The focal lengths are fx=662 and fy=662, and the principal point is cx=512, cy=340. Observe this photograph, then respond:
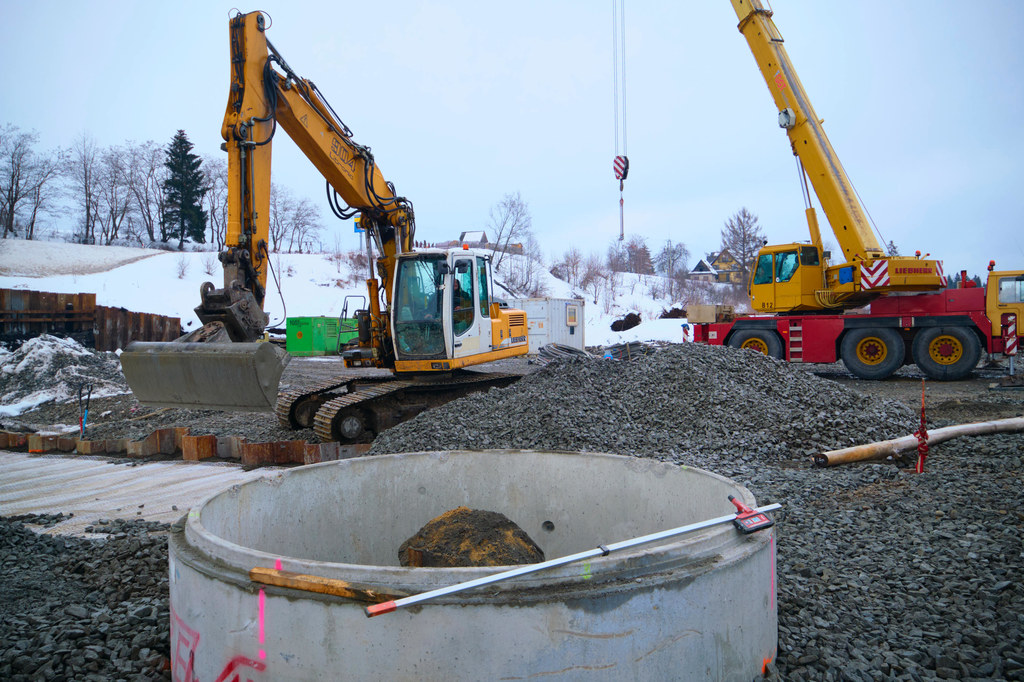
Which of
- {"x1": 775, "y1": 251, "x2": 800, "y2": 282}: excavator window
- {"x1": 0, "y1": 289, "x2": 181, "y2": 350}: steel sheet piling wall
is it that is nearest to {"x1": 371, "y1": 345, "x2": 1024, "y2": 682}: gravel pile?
{"x1": 775, "y1": 251, "x2": 800, "y2": 282}: excavator window

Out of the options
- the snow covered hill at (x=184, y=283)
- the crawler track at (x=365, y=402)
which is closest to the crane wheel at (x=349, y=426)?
the crawler track at (x=365, y=402)

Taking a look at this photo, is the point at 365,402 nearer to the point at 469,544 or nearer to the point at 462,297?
the point at 462,297

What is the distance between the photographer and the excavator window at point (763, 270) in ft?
49.3

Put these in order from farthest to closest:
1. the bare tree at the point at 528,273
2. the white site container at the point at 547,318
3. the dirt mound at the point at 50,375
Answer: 1. the bare tree at the point at 528,273
2. the white site container at the point at 547,318
3. the dirt mound at the point at 50,375

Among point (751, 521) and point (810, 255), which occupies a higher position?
point (810, 255)

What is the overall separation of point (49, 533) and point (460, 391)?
5.26 metres

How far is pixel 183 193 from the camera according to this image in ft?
146

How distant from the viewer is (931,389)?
1230 centimetres

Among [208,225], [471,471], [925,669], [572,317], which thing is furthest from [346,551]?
[208,225]

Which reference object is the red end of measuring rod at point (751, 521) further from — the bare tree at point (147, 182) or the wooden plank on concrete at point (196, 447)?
the bare tree at point (147, 182)

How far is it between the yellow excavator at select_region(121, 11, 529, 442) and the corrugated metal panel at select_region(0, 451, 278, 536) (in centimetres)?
105

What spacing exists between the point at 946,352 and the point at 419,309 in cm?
1097

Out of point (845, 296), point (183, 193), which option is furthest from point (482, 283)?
point (183, 193)

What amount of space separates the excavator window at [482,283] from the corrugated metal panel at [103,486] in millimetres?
3613
